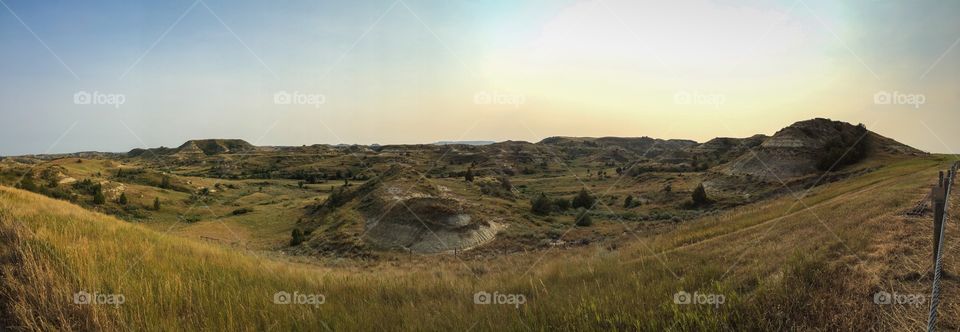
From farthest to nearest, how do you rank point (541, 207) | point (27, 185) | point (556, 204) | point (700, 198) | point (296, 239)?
point (556, 204) < point (700, 198) < point (541, 207) < point (27, 185) < point (296, 239)

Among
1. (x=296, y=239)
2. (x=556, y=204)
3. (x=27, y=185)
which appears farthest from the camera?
(x=556, y=204)

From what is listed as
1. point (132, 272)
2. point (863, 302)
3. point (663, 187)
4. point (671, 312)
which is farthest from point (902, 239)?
point (663, 187)

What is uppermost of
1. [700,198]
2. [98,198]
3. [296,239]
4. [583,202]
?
[98,198]

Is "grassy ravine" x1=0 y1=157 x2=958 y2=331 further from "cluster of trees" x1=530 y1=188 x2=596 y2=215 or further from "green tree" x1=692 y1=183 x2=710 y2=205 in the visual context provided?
"green tree" x1=692 y1=183 x2=710 y2=205

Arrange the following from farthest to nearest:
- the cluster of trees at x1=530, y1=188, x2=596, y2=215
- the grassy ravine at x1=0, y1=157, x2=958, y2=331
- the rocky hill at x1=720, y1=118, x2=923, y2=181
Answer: the rocky hill at x1=720, y1=118, x2=923, y2=181, the cluster of trees at x1=530, y1=188, x2=596, y2=215, the grassy ravine at x1=0, y1=157, x2=958, y2=331

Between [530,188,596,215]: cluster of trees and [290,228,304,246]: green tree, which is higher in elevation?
[530,188,596,215]: cluster of trees

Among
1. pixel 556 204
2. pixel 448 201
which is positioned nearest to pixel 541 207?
pixel 556 204

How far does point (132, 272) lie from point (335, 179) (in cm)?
10566

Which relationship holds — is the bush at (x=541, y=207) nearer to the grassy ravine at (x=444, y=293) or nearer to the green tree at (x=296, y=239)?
the green tree at (x=296, y=239)

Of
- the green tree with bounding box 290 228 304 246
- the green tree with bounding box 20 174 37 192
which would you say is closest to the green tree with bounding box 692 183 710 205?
the green tree with bounding box 290 228 304 246

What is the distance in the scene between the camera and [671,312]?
437cm

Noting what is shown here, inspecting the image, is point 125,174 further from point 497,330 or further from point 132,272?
point 497,330

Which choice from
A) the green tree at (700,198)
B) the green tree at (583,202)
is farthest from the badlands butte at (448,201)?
the green tree at (583,202)

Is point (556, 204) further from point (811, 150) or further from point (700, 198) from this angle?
point (811, 150)
